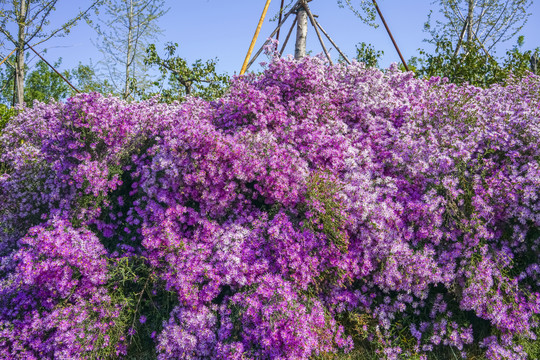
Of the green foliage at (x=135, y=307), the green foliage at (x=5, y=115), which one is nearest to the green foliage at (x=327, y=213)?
the green foliage at (x=135, y=307)

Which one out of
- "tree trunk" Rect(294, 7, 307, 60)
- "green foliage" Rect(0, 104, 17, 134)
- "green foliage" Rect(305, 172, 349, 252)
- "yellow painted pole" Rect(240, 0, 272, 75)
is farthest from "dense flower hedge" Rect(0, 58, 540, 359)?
"green foliage" Rect(0, 104, 17, 134)

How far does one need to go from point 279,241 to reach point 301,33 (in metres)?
5.81

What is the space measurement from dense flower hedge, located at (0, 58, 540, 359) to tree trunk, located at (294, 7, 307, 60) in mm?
3666

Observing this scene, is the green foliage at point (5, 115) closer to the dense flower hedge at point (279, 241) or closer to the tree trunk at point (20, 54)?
the tree trunk at point (20, 54)

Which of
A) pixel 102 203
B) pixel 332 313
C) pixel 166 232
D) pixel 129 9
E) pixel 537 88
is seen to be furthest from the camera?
pixel 129 9

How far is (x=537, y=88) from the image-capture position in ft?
19.1

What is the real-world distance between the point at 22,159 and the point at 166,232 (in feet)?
9.63

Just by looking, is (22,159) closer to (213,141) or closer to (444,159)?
(213,141)

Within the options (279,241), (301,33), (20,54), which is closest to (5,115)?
(20,54)

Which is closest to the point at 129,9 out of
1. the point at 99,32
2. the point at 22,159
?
the point at 99,32

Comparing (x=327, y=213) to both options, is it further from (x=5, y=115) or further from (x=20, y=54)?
(x=20, y=54)

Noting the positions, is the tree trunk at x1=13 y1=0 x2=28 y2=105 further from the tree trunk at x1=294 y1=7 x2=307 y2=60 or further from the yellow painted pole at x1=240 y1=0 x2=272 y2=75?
the tree trunk at x1=294 y1=7 x2=307 y2=60

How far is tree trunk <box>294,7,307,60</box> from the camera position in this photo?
26.7ft

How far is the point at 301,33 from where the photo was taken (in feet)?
27.0
